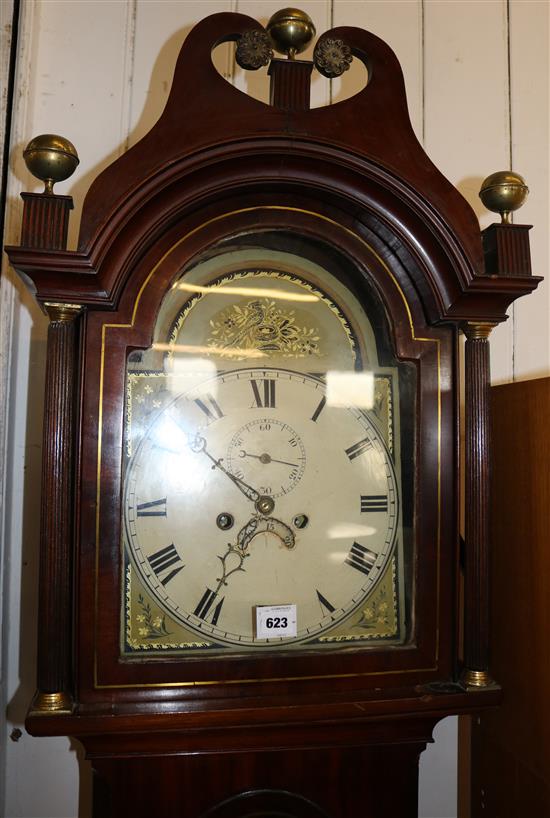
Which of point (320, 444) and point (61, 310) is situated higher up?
point (61, 310)

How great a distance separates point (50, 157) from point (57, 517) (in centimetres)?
43

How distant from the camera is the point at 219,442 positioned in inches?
34.7

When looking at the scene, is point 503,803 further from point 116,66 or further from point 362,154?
point 116,66

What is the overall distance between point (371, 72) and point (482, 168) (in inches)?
17.5

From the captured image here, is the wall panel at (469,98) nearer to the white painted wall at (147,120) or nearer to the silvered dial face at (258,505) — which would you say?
the white painted wall at (147,120)

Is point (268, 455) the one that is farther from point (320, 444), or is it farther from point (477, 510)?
point (477, 510)

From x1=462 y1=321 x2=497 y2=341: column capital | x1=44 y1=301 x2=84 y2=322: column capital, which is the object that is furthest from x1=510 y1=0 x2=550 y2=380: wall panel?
x1=44 y1=301 x2=84 y2=322: column capital

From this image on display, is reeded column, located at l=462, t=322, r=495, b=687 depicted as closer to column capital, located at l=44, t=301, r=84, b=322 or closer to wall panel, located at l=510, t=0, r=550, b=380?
wall panel, located at l=510, t=0, r=550, b=380

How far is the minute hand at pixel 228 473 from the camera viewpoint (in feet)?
2.88

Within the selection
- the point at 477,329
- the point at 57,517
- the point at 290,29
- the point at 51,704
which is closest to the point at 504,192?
the point at 477,329

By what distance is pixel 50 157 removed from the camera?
784 mm

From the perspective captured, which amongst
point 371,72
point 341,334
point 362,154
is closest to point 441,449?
point 341,334

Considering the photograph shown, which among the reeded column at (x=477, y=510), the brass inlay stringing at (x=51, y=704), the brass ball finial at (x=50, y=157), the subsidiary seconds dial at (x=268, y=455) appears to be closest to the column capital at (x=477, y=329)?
the reeded column at (x=477, y=510)

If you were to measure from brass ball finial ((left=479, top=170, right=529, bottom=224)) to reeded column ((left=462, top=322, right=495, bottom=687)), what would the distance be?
159mm
